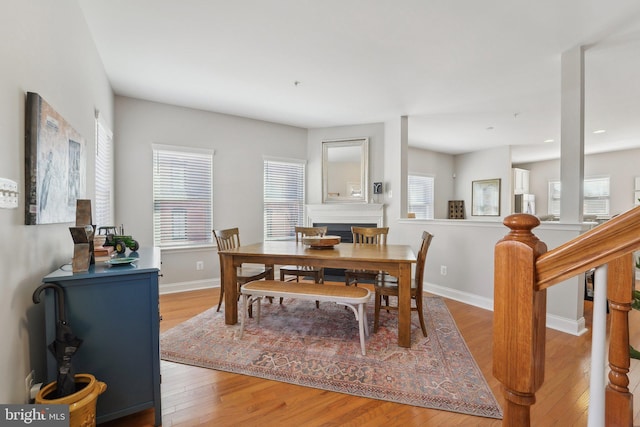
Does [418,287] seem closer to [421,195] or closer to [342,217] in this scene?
[342,217]

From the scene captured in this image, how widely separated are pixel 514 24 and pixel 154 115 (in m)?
4.16

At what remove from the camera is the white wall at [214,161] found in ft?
12.4

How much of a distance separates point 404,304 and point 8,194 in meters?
2.48

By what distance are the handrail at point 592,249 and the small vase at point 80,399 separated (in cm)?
173

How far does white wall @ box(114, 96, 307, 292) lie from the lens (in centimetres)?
379

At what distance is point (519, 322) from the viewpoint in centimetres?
60

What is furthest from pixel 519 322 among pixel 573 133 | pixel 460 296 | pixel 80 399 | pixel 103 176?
pixel 103 176

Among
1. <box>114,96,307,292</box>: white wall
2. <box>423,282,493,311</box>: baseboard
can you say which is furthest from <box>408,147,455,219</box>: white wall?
<box>423,282,493,311</box>: baseboard

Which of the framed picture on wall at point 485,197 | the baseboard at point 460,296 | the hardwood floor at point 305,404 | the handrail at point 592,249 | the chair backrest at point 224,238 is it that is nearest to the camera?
the handrail at point 592,249

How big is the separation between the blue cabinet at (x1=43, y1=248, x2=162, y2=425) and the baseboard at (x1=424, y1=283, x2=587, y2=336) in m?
3.41

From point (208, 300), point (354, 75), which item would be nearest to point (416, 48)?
point (354, 75)

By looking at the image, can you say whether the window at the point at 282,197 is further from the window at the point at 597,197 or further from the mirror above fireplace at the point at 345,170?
the window at the point at 597,197

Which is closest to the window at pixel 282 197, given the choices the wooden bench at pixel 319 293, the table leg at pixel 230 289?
the table leg at pixel 230 289

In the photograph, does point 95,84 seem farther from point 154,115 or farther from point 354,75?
point 354,75
